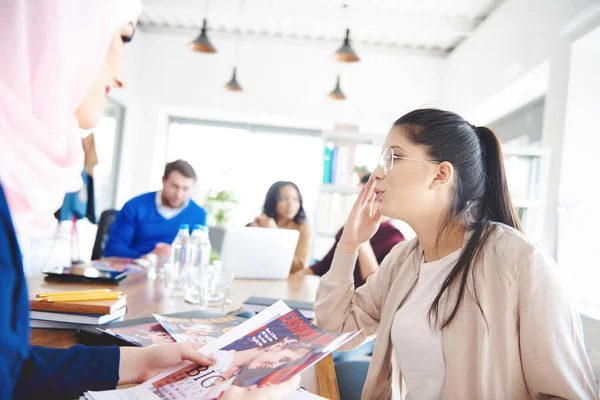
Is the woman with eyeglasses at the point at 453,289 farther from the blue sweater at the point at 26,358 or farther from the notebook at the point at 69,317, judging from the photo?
the blue sweater at the point at 26,358

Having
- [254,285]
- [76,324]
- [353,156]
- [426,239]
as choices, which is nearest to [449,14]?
[353,156]

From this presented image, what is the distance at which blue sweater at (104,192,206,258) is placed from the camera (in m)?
3.11

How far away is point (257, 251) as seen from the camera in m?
2.35

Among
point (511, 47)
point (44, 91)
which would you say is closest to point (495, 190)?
point (44, 91)

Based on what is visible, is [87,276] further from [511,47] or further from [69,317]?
[511,47]

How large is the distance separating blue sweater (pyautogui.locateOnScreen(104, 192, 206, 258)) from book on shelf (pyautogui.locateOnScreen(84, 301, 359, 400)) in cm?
233

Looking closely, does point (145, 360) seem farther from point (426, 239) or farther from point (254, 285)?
point (254, 285)

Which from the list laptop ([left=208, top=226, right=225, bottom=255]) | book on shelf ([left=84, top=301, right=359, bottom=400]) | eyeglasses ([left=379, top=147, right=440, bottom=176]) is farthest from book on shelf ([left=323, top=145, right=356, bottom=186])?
book on shelf ([left=84, top=301, right=359, bottom=400])

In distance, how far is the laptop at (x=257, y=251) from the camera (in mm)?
2299

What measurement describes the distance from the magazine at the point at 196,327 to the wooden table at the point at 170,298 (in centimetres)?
21

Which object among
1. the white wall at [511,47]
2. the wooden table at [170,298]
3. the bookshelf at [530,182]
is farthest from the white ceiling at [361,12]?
the wooden table at [170,298]

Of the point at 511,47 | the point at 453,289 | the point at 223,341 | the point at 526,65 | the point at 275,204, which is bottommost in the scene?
the point at 223,341

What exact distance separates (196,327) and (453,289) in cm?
62

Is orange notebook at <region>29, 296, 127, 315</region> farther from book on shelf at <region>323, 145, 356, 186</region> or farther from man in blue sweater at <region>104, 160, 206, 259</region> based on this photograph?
book on shelf at <region>323, 145, 356, 186</region>
